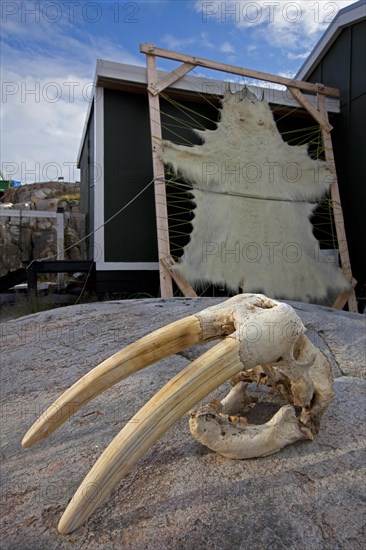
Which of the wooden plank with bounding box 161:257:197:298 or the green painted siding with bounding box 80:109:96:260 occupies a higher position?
the green painted siding with bounding box 80:109:96:260

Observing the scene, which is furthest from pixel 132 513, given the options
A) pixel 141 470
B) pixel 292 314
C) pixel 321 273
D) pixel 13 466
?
pixel 321 273

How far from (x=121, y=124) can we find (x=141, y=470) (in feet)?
19.2

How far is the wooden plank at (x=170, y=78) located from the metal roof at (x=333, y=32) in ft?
12.0

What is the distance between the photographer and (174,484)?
1.53m

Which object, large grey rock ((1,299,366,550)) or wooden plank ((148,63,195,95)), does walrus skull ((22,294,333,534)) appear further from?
wooden plank ((148,63,195,95))

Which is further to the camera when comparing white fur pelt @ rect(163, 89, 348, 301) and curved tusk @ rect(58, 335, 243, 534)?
white fur pelt @ rect(163, 89, 348, 301)

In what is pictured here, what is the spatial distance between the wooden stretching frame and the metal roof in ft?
4.61

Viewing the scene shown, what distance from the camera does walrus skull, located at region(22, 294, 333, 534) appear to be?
4.08 feet

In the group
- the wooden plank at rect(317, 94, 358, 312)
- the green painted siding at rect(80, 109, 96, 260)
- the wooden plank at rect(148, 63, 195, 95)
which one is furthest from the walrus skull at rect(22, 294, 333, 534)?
the green painted siding at rect(80, 109, 96, 260)

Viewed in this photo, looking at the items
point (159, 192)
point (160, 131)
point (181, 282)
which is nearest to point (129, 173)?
point (160, 131)

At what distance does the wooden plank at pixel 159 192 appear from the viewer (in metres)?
5.15

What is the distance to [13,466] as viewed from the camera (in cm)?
173

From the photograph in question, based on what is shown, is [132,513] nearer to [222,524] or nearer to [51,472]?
[222,524]

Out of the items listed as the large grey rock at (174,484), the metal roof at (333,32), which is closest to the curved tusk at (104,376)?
the large grey rock at (174,484)
